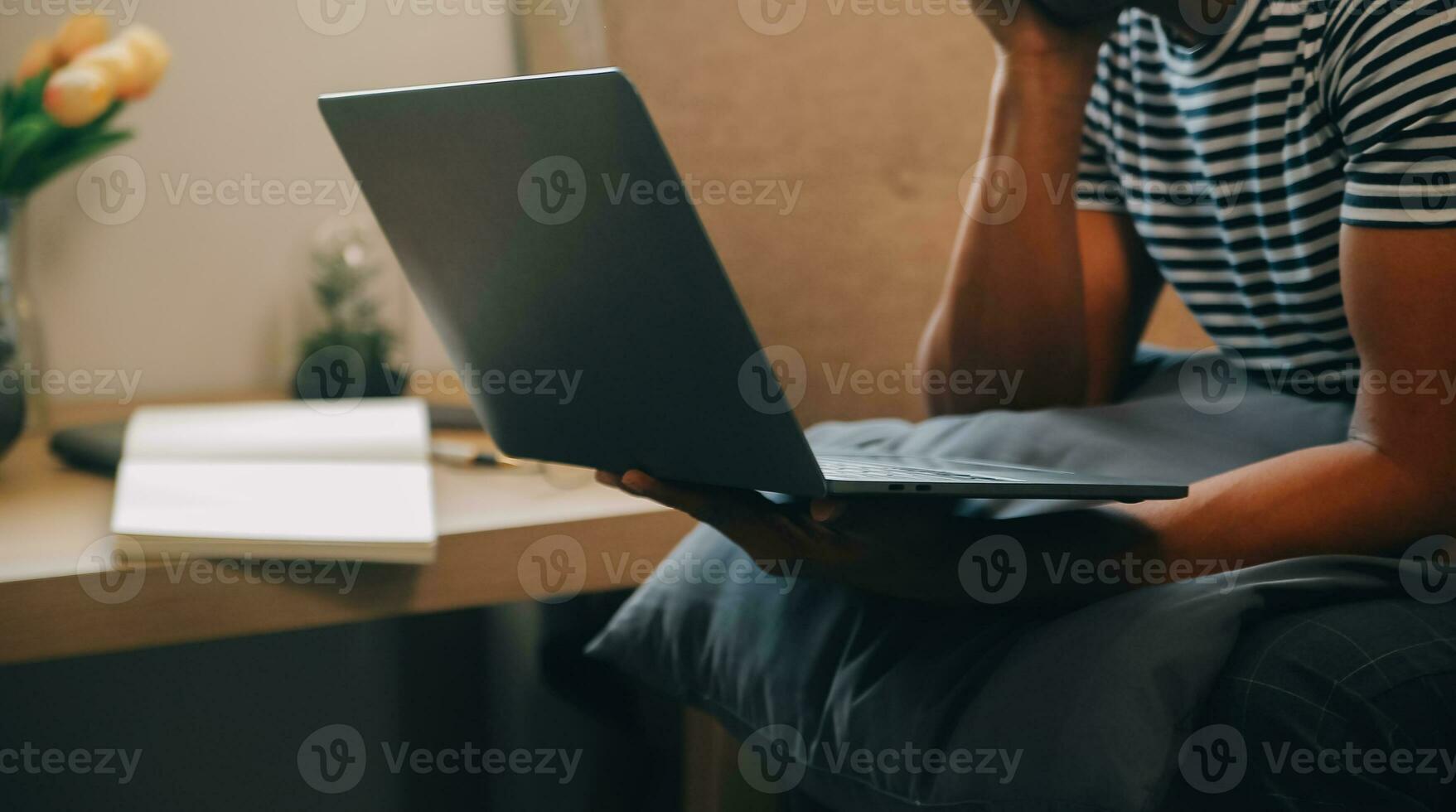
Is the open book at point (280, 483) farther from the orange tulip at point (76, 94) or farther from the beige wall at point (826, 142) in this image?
the beige wall at point (826, 142)

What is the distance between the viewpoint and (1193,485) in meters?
0.68

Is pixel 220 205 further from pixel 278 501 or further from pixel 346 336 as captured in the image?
pixel 278 501

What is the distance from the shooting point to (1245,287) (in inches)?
34.1

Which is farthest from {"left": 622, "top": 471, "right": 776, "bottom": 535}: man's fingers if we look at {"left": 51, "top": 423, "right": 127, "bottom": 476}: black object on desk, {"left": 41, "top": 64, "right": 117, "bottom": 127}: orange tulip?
{"left": 41, "top": 64, "right": 117, "bottom": 127}: orange tulip

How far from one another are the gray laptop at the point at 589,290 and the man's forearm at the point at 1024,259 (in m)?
0.26

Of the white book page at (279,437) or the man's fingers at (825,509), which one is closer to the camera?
the man's fingers at (825,509)

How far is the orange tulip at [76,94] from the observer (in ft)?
3.54

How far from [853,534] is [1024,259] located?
451 mm

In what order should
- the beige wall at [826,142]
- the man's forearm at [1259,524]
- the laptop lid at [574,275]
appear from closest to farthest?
the laptop lid at [574,275]
the man's forearm at [1259,524]
the beige wall at [826,142]

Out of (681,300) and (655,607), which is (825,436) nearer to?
(655,607)

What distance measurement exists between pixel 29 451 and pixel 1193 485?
107cm

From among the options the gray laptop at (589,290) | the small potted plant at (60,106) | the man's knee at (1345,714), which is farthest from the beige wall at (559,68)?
the man's knee at (1345,714)

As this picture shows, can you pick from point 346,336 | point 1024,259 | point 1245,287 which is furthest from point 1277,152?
point 346,336

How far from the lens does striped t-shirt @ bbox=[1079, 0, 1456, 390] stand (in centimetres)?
66
